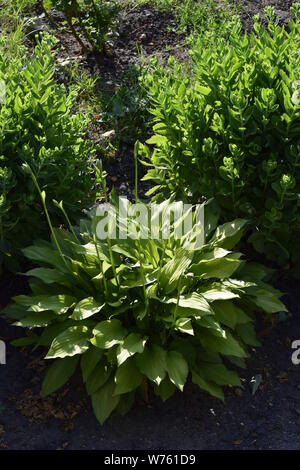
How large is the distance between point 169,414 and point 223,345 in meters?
0.46

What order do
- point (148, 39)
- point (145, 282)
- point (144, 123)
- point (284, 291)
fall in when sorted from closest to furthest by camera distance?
point (145, 282) → point (284, 291) → point (144, 123) → point (148, 39)

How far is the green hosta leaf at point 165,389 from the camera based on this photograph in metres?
3.75

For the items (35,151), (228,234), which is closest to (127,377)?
(228,234)

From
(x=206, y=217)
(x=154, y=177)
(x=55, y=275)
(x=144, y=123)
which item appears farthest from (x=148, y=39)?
(x=55, y=275)

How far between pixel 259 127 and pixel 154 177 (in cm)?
78

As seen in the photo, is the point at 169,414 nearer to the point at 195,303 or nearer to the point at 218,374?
the point at 218,374

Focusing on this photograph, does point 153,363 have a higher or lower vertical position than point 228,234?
lower

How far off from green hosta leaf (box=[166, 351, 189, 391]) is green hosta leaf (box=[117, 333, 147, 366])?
0.16 metres

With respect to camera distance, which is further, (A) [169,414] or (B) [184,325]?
(A) [169,414]

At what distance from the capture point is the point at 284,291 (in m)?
4.59

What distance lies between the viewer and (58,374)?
12.5ft

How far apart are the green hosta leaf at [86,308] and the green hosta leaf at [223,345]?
569 mm

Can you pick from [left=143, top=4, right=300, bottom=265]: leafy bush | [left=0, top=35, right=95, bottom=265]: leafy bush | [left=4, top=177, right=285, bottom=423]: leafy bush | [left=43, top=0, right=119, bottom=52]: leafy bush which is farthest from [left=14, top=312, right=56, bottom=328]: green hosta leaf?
[left=43, top=0, right=119, bottom=52]: leafy bush

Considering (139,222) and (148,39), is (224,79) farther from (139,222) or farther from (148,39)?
(148,39)
